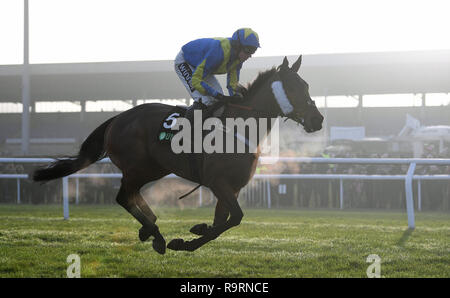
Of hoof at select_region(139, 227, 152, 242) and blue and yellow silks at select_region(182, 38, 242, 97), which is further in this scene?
→ hoof at select_region(139, 227, 152, 242)

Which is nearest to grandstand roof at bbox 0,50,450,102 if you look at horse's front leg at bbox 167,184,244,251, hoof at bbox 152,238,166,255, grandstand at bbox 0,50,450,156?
grandstand at bbox 0,50,450,156

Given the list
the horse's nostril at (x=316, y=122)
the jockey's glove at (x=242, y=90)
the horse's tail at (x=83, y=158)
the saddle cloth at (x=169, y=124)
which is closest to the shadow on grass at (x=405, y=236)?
the horse's nostril at (x=316, y=122)

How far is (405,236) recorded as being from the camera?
21.2 ft

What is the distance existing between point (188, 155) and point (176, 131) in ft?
0.80

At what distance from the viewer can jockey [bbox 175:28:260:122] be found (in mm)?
4332

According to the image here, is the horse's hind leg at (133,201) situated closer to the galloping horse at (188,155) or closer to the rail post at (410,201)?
the galloping horse at (188,155)

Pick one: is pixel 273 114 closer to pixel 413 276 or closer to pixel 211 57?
pixel 211 57

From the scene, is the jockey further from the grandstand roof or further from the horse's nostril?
the grandstand roof

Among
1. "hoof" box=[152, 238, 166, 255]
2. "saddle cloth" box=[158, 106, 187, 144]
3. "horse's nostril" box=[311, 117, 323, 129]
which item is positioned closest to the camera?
"horse's nostril" box=[311, 117, 323, 129]

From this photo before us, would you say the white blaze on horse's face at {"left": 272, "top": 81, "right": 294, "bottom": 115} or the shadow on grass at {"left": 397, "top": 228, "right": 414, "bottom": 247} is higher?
the white blaze on horse's face at {"left": 272, "top": 81, "right": 294, "bottom": 115}

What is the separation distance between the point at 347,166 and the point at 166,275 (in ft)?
31.1

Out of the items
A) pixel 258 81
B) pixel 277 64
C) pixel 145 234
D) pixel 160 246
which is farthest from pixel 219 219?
pixel 277 64

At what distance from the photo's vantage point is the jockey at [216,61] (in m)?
4.33

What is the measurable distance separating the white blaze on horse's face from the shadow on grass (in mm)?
2295
